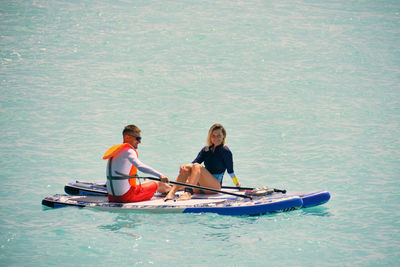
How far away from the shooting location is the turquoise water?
822cm

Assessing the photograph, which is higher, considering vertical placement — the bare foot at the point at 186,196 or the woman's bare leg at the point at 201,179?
the woman's bare leg at the point at 201,179

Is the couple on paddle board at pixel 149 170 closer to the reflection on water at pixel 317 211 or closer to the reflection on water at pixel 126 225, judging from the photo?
the reflection on water at pixel 126 225

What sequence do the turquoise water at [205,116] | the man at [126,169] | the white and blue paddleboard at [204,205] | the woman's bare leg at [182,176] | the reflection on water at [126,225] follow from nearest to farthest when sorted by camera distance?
1. the turquoise water at [205,116]
2. the reflection on water at [126,225]
3. the man at [126,169]
4. the white and blue paddleboard at [204,205]
5. the woman's bare leg at [182,176]

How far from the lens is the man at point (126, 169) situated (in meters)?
8.60

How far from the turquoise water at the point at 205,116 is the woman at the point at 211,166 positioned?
72 cm

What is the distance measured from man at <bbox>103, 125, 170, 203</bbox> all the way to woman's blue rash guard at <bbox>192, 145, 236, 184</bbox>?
85 centimetres

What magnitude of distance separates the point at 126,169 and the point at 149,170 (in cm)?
44

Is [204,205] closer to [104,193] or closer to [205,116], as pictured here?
[104,193]

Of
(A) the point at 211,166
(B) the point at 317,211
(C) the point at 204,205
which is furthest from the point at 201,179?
(B) the point at 317,211

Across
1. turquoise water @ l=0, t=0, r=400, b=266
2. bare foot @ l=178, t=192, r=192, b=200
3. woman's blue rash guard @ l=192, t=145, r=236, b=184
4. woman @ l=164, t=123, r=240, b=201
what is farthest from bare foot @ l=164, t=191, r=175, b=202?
woman's blue rash guard @ l=192, t=145, r=236, b=184

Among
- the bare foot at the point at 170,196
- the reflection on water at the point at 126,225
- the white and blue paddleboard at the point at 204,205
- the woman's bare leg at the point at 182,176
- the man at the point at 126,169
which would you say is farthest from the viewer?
the woman's bare leg at the point at 182,176

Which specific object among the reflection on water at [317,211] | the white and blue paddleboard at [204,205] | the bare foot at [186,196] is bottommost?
the reflection on water at [317,211]

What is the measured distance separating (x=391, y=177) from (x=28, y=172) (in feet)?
21.8

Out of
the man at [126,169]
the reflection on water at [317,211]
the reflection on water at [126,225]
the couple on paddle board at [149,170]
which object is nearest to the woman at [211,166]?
the couple on paddle board at [149,170]
